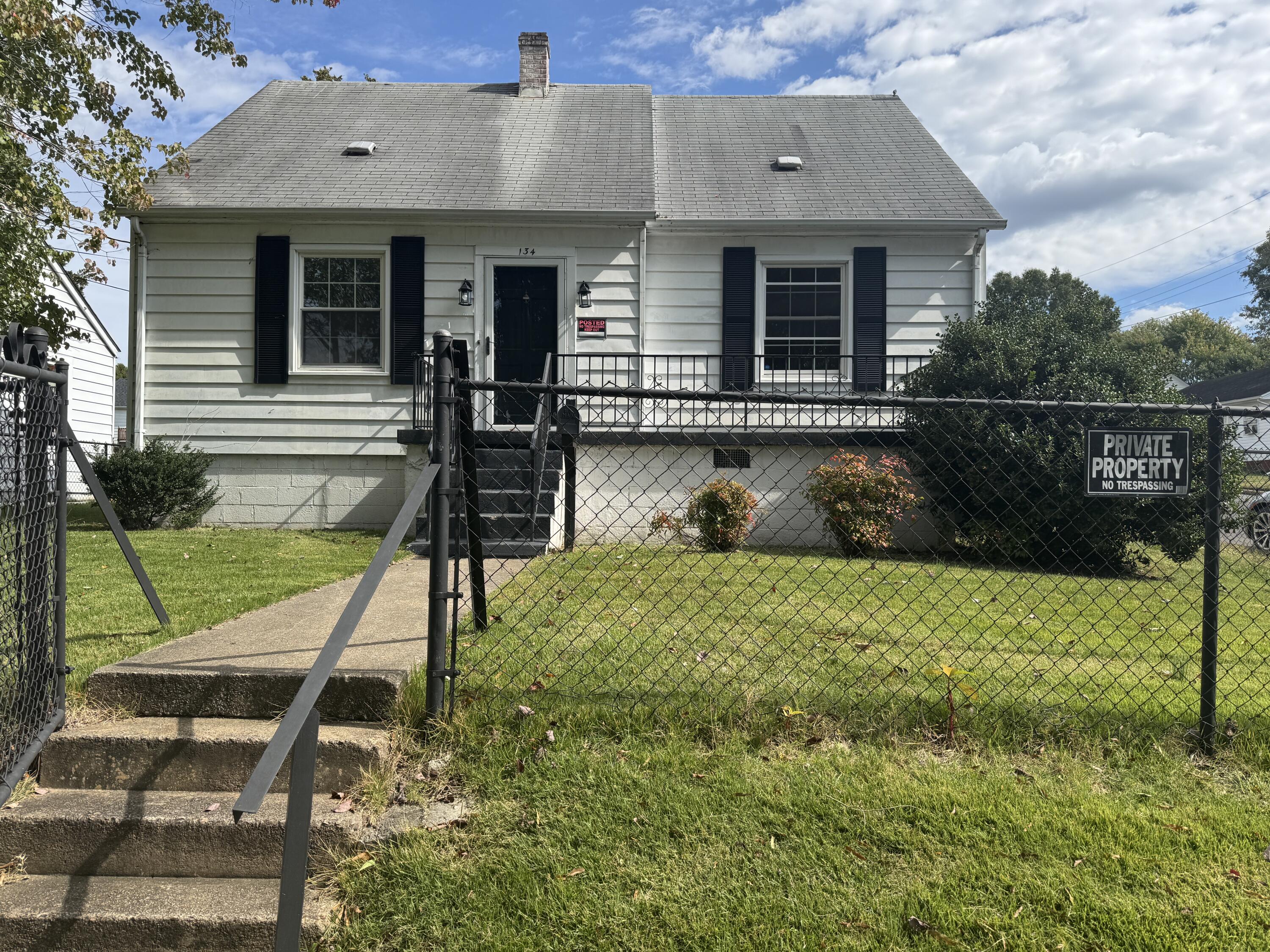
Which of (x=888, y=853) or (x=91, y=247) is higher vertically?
(x=91, y=247)

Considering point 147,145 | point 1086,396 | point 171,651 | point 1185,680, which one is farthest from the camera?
point 147,145

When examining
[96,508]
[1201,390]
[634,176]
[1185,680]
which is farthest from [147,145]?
[1201,390]

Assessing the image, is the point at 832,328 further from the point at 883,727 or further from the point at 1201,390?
the point at 1201,390

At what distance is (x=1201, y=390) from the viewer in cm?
3775

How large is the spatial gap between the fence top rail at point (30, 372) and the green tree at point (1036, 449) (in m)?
6.52

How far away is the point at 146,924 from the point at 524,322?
28.6 ft

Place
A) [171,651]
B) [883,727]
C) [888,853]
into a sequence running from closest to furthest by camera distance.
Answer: [888,853]
[883,727]
[171,651]

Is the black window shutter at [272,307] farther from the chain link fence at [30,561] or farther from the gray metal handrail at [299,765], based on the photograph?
the gray metal handrail at [299,765]

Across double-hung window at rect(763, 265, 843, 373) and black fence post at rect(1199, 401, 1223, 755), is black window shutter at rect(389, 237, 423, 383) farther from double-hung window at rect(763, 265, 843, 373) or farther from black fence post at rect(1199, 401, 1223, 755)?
black fence post at rect(1199, 401, 1223, 755)

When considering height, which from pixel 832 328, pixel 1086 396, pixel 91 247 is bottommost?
pixel 1086 396

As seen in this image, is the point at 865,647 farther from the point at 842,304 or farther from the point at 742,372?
the point at 842,304

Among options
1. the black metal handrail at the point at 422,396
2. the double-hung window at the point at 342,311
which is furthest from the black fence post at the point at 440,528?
the double-hung window at the point at 342,311

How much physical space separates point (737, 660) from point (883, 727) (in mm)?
888

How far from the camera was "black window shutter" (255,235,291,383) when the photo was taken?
9.84 m
